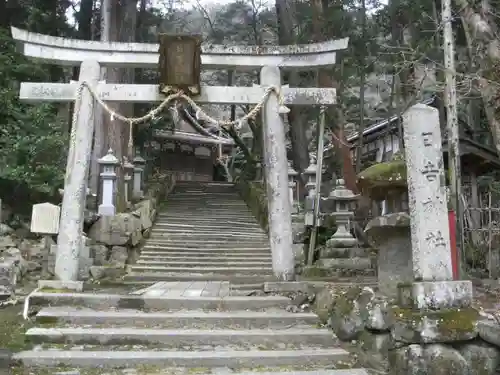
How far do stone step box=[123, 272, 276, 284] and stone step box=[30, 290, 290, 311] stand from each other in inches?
133

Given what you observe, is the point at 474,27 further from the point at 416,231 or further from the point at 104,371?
the point at 104,371

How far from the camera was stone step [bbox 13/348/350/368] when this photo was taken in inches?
185

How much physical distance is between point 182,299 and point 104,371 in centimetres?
182

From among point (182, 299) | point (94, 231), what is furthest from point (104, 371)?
point (94, 231)

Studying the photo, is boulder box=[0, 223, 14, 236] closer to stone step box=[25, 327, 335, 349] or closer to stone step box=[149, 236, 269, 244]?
stone step box=[149, 236, 269, 244]

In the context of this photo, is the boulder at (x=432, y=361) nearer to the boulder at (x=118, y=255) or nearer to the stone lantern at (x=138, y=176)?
the boulder at (x=118, y=255)

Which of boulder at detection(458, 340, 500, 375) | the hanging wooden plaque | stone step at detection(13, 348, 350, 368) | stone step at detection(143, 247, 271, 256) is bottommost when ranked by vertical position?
stone step at detection(13, 348, 350, 368)

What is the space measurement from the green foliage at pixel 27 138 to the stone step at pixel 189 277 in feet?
12.1

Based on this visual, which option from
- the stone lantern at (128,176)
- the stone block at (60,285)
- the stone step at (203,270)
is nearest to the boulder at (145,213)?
the stone lantern at (128,176)

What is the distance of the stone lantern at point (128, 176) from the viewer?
14859 millimetres

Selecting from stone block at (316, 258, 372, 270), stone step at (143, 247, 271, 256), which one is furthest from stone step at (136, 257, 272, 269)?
stone block at (316, 258, 372, 270)

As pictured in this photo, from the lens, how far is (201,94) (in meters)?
8.35

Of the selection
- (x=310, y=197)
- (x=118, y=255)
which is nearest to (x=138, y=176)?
(x=118, y=255)

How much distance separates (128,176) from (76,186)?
7.82 meters
